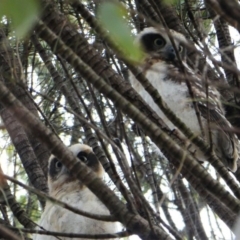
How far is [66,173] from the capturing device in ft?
18.6

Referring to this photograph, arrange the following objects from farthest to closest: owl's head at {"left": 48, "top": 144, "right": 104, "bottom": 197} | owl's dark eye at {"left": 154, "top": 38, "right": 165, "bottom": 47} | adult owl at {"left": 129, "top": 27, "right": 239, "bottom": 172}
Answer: owl's dark eye at {"left": 154, "top": 38, "right": 165, "bottom": 47} → owl's head at {"left": 48, "top": 144, "right": 104, "bottom": 197} → adult owl at {"left": 129, "top": 27, "right": 239, "bottom": 172}

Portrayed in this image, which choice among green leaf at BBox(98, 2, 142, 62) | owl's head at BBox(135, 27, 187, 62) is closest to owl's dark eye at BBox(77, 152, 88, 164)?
owl's head at BBox(135, 27, 187, 62)

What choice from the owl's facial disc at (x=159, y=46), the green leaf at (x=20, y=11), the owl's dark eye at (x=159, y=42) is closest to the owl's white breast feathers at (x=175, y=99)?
the owl's facial disc at (x=159, y=46)

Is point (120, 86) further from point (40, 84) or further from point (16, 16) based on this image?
point (40, 84)

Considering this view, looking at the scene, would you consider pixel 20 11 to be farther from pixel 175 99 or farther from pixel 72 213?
pixel 175 99

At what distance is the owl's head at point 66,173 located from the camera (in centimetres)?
539

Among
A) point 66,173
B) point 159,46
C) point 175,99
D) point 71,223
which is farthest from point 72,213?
point 159,46

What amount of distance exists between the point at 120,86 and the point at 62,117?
2844 mm

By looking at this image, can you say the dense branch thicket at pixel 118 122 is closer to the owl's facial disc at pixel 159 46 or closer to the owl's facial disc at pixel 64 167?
the owl's facial disc at pixel 64 167

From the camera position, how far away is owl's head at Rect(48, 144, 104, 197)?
5391 mm

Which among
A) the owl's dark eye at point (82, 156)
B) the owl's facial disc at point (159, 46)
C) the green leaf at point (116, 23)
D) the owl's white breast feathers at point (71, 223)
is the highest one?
the owl's facial disc at point (159, 46)

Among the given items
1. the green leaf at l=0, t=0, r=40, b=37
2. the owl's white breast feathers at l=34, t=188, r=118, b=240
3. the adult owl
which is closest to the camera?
the green leaf at l=0, t=0, r=40, b=37

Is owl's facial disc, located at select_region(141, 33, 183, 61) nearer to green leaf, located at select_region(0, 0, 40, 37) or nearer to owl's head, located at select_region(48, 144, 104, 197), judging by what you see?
owl's head, located at select_region(48, 144, 104, 197)

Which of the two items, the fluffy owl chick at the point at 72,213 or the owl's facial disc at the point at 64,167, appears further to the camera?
the owl's facial disc at the point at 64,167
